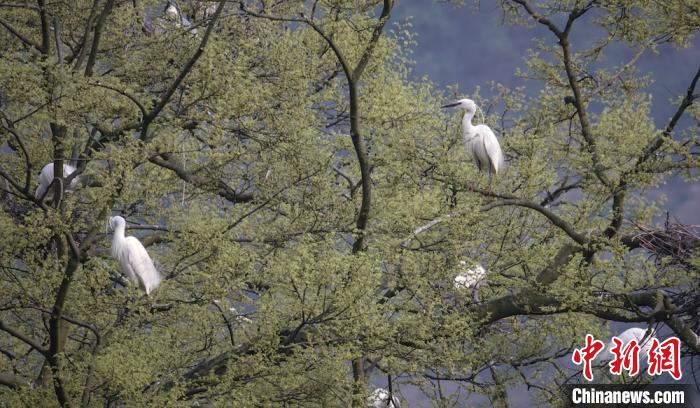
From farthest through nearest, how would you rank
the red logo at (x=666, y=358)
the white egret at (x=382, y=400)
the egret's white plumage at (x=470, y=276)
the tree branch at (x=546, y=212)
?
the white egret at (x=382, y=400)
the egret's white plumage at (x=470, y=276)
the tree branch at (x=546, y=212)
the red logo at (x=666, y=358)

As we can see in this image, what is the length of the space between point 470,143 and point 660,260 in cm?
335

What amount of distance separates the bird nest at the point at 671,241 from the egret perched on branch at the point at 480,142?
8.23ft

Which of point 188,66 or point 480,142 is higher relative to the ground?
point 480,142

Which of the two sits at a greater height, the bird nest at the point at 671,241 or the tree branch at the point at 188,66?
the tree branch at the point at 188,66

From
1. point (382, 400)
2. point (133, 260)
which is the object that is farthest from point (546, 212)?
point (133, 260)

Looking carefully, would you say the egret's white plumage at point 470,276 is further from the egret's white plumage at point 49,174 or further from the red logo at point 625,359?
the egret's white plumage at point 49,174

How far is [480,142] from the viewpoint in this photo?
10961 millimetres

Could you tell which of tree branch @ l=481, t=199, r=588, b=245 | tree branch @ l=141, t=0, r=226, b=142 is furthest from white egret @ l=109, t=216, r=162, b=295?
tree branch @ l=481, t=199, r=588, b=245

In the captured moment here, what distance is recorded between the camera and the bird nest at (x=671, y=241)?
26.4 feet

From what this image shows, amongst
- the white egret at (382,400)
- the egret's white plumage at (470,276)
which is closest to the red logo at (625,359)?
the egret's white plumage at (470,276)

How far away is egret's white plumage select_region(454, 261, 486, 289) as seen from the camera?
898cm

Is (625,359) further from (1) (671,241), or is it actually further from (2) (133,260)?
(2) (133,260)

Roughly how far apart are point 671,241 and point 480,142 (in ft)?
10.6

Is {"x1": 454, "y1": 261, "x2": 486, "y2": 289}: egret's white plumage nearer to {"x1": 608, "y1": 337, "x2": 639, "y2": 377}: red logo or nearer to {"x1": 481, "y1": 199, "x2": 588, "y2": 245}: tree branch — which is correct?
{"x1": 481, "y1": 199, "x2": 588, "y2": 245}: tree branch
